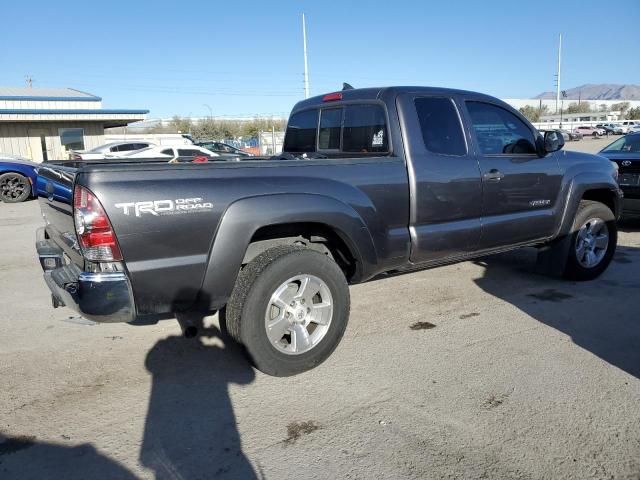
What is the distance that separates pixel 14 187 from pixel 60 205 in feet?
38.8

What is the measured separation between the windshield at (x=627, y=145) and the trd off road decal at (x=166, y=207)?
8202 millimetres

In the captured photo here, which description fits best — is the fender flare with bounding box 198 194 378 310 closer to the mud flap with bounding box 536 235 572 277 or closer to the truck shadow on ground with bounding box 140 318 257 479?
the truck shadow on ground with bounding box 140 318 257 479

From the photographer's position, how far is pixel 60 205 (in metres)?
3.26

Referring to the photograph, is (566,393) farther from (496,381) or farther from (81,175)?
(81,175)

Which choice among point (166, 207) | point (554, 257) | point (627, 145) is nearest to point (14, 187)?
point (166, 207)

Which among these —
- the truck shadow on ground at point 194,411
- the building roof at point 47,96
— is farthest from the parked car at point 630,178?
the building roof at point 47,96

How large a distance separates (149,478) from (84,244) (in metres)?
1.29

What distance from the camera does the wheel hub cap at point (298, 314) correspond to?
3.37m

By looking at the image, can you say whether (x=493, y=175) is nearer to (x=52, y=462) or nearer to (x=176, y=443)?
(x=176, y=443)

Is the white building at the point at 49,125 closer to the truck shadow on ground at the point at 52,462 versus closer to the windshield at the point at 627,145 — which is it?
the windshield at the point at 627,145

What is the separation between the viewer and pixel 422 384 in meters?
3.32

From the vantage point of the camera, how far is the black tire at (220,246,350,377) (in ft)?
10.6

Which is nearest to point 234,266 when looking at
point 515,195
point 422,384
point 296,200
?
point 296,200

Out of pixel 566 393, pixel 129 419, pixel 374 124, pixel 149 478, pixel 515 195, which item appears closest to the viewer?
pixel 149 478
